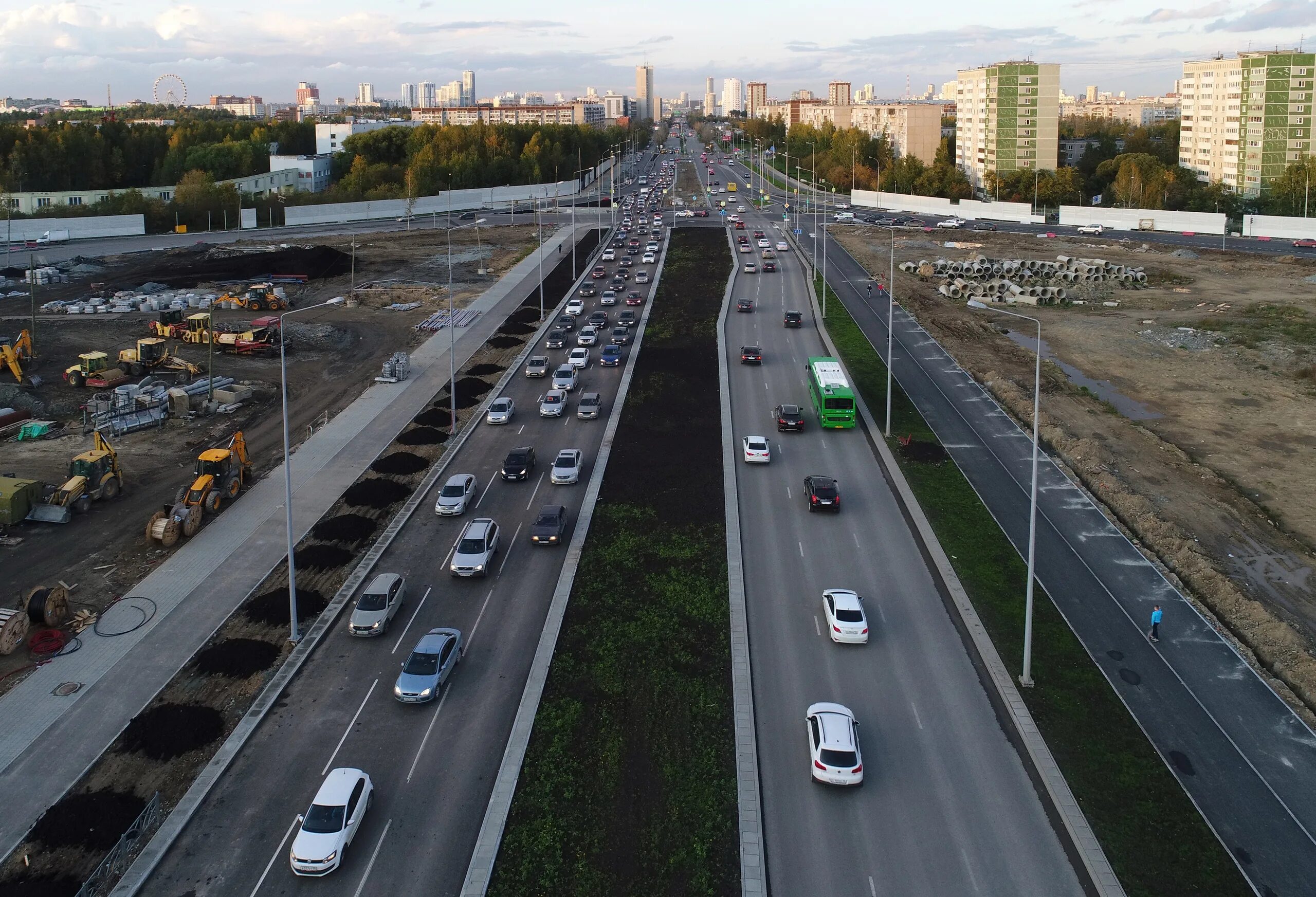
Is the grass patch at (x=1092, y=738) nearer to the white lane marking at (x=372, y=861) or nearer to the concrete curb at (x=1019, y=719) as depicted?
the concrete curb at (x=1019, y=719)

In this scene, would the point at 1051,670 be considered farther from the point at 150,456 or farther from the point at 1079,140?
the point at 1079,140

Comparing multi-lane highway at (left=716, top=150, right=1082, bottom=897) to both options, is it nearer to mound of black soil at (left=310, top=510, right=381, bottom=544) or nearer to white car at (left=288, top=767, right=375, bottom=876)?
white car at (left=288, top=767, right=375, bottom=876)

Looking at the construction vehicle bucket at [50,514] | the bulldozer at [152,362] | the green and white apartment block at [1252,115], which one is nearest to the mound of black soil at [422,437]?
the construction vehicle bucket at [50,514]

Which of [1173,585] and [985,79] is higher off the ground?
[985,79]

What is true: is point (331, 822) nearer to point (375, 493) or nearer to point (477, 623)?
point (477, 623)

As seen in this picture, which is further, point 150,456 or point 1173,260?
point 1173,260

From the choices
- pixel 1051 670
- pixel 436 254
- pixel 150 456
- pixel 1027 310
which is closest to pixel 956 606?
pixel 1051 670
